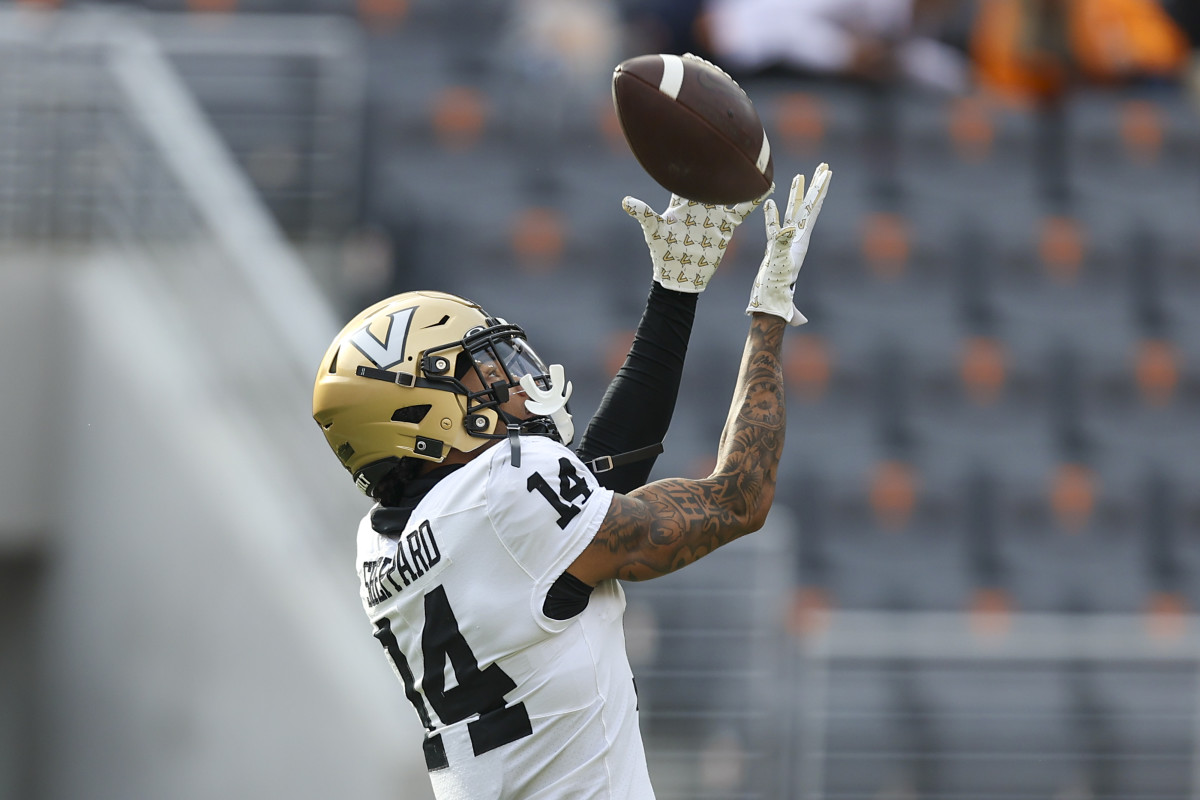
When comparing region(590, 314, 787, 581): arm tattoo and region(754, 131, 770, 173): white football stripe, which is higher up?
region(754, 131, 770, 173): white football stripe

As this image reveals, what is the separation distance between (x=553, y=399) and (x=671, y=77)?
648mm

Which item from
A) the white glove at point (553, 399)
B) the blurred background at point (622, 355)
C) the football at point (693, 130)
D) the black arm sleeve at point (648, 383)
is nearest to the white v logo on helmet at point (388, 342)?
the white glove at point (553, 399)

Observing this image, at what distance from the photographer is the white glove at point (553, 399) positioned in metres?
2.66

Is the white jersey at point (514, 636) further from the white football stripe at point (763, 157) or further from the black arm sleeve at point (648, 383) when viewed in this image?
the white football stripe at point (763, 157)

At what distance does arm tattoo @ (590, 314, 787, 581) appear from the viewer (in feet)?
8.30

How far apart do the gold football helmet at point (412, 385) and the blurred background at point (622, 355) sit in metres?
2.45

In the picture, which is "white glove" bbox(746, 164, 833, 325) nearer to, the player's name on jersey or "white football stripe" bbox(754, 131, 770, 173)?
"white football stripe" bbox(754, 131, 770, 173)

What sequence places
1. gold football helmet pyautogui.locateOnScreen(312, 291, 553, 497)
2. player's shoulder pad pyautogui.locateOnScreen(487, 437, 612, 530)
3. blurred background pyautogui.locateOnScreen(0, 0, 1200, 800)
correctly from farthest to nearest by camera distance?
blurred background pyautogui.locateOnScreen(0, 0, 1200, 800) < gold football helmet pyautogui.locateOnScreen(312, 291, 553, 497) < player's shoulder pad pyautogui.locateOnScreen(487, 437, 612, 530)

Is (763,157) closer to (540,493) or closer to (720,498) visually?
(720,498)

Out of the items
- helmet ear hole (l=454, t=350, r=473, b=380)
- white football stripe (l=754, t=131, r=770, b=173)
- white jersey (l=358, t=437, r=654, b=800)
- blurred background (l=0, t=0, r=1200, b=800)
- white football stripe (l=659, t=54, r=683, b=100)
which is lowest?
blurred background (l=0, t=0, r=1200, b=800)

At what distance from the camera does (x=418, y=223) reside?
6.88 metres

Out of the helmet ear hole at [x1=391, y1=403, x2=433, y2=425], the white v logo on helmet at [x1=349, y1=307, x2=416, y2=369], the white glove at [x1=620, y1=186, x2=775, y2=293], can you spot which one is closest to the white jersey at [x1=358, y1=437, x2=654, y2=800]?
the helmet ear hole at [x1=391, y1=403, x2=433, y2=425]

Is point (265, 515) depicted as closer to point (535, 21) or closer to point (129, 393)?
point (129, 393)

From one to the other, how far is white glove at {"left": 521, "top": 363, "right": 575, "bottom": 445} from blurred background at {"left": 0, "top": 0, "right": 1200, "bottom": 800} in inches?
96.4
